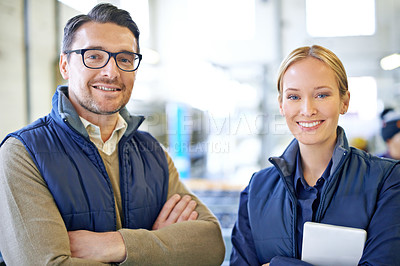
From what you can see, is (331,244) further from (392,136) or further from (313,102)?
(392,136)

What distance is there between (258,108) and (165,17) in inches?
53.5

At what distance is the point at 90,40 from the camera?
1510 millimetres

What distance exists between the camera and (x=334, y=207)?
1356 millimetres

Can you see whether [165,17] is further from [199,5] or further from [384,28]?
[384,28]

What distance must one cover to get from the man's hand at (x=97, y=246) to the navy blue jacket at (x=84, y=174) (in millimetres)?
67

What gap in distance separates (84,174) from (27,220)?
0.87ft

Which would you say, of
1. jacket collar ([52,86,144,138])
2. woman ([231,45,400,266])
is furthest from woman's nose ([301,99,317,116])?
jacket collar ([52,86,144,138])

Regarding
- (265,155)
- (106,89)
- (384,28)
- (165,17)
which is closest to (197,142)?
(265,155)

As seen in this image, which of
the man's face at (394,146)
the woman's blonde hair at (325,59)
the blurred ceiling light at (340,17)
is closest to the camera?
the woman's blonde hair at (325,59)

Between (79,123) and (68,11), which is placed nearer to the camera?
(79,123)

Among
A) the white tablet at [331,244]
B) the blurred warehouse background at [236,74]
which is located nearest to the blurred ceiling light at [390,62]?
the blurred warehouse background at [236,74]

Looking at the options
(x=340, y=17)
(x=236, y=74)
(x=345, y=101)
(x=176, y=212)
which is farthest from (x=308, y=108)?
(x=236, y=74)

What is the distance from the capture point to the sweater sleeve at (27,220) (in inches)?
48.1

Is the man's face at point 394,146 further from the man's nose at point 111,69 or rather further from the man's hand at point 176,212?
the man's nose at point 111,69
